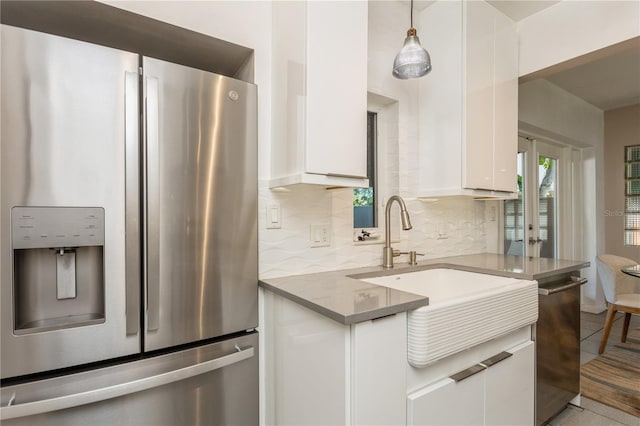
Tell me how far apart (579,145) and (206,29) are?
438 cm

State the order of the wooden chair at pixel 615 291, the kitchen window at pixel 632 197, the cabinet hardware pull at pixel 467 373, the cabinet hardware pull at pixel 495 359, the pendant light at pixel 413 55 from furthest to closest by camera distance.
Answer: the kitchen window at pixel 632 197 → the wooden chair at pixel 615 291 → the pendant light at pixel 413 55 → the cabinet hardware pull at pixel 495 359 → the cabinet hardware pull at pixel 467 373

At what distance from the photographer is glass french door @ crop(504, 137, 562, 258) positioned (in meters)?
3.19

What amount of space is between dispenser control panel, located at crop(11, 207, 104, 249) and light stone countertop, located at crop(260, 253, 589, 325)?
69 cm

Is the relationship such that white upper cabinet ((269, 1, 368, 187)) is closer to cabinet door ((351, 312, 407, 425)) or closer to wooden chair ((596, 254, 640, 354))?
cabinet door ((351, 312, 407, 425))

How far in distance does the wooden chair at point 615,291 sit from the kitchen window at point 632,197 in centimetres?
139

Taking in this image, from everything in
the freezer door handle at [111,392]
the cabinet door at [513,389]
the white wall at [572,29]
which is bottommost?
the cabinet door at [513,389]

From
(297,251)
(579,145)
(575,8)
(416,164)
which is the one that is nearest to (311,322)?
(297,251)

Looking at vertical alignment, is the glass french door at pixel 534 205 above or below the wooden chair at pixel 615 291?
above

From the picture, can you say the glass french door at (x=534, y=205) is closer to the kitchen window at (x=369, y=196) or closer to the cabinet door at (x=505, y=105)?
the cabinet door at (x=505, y=105)

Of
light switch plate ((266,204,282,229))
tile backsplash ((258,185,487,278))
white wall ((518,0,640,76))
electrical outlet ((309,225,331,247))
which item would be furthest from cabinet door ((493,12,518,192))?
light switch plate ((266,204,282,229))

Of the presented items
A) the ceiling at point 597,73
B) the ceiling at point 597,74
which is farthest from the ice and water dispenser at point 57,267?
the ceiling at point 597,74

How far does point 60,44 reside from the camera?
104cm

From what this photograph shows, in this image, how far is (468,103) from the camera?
2012mm

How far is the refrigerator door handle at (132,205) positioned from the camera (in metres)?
1.13
